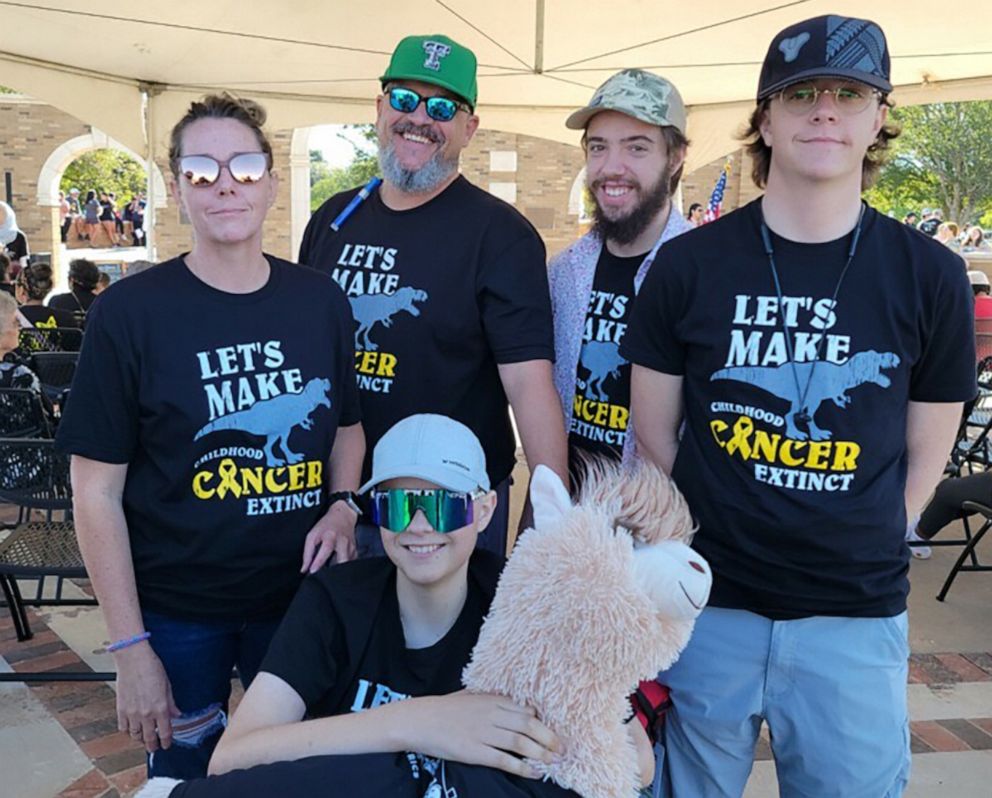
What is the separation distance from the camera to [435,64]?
225 cm

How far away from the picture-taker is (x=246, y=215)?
1.83 meters

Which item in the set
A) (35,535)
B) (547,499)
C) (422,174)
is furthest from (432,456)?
(35,535)

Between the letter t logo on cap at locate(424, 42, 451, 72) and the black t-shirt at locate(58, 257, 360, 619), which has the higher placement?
the letter t logo on cap at locate(424, 42, 451, 72)

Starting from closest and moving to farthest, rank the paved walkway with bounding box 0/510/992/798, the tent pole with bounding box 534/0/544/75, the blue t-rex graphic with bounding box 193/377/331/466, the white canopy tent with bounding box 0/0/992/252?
the blue t-rex graphic with bounding box 193/377/331/466 → the paved walkway with bounding box 0/510/992/798 → the white canopy tent with bounding box 0/0/992/252 → the tent pole with bounding box 534/0/544/75

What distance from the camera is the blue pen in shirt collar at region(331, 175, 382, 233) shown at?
2412 mm

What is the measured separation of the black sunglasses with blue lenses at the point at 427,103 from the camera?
2.28m

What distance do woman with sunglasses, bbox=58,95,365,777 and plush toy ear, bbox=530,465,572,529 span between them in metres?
0.65

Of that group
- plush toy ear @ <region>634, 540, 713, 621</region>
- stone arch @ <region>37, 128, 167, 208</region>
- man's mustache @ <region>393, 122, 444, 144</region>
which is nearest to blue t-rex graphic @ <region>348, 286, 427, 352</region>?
man's mustache @ <region>393, 122, 444, 144</region>

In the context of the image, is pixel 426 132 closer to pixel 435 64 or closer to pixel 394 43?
pixel 435 64

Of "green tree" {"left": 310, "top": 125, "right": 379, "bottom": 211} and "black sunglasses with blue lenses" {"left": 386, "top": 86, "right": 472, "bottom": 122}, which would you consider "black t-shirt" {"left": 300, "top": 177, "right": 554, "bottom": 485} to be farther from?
"green tree" {"left": 310, "top": 125, "right": 379, "bottom": 211}

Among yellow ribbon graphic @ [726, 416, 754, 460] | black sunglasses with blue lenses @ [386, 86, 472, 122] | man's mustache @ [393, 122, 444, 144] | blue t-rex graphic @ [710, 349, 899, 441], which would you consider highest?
black sunglasses with blue lenses @ [386, 86, 472, 122]

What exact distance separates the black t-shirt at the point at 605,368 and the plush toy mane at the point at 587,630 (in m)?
0.86

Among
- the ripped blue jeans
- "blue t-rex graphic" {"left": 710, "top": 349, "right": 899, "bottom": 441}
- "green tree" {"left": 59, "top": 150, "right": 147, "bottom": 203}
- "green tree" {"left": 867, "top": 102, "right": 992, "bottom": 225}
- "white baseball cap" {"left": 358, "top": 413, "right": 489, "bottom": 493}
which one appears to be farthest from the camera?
"green tree" {"left": 59, "top": 150, "right": 147, "bottom": 203}

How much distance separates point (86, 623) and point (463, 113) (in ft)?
10.0
